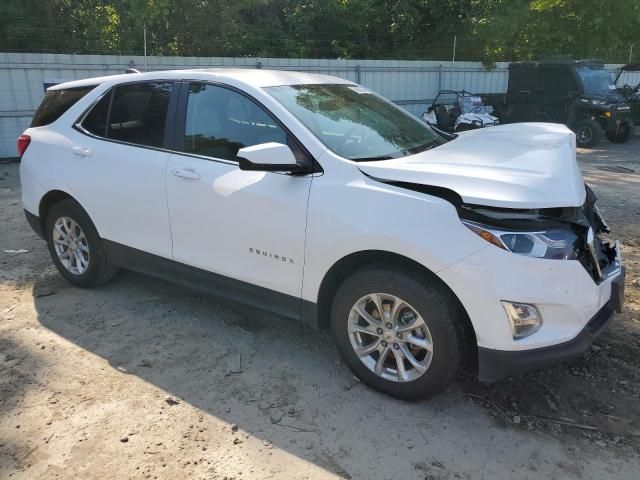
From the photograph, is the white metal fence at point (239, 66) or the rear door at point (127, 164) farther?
the white metal fence at point (239, 66)

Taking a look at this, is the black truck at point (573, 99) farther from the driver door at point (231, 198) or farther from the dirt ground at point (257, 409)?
the driver door at point (231, 198)

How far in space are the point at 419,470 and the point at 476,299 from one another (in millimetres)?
846

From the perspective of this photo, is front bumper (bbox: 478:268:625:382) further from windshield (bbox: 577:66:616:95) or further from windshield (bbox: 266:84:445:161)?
windshield (bbox: 577:66:616:95)

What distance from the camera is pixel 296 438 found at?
288cm

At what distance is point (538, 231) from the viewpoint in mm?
2742

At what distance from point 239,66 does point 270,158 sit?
11683mm

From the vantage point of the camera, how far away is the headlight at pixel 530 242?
8.82 ft

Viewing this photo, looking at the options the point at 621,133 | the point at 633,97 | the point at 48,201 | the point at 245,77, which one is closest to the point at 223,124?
the point at 245,77

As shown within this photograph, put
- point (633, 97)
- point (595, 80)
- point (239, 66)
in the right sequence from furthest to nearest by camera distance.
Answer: point (633, 97) → point (595, 80) → point (239, 66)

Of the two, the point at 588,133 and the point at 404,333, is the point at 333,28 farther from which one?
the point at 404,333

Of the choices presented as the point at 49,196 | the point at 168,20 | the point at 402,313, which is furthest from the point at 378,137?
the point at 168,20

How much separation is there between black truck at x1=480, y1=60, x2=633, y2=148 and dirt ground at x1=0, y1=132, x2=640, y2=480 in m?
11.2

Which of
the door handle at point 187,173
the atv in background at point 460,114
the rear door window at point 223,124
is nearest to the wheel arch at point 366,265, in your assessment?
the rear door window at point 223,124

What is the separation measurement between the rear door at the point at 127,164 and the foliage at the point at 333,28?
34.7 feet
